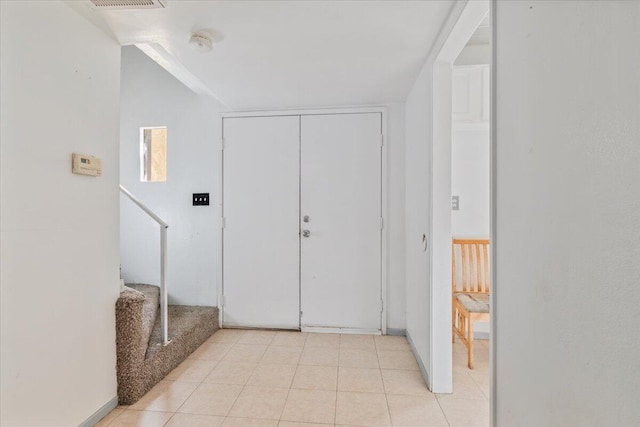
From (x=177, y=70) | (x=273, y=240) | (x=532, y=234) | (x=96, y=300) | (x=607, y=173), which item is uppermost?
(x=177, y=70)

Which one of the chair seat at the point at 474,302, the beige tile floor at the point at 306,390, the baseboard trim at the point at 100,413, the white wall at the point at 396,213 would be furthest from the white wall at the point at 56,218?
the chair seat at the point at 474,302

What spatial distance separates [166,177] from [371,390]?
265cm

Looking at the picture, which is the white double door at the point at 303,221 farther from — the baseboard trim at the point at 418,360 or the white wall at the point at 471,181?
the white wall at the point at 471,181

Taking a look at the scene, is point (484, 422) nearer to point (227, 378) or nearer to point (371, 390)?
point (371, 390)

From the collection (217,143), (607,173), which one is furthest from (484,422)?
(217,143)

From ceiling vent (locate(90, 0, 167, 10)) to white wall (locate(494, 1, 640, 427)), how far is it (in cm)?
150

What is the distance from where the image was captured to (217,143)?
3.16m

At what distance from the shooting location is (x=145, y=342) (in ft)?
6.88

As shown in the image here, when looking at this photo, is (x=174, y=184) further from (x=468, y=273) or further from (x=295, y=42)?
(x=468, y=273)

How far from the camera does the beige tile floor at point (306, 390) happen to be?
1783 mm

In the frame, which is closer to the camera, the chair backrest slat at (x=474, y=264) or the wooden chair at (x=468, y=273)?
the wooden chair at (x=468, y=273)

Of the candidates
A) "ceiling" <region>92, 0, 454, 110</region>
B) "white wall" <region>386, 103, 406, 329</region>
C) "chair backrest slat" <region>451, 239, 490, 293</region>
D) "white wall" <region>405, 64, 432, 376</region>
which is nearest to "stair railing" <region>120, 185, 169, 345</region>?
"ceiling" <region>92, 0, 454, 110</region>

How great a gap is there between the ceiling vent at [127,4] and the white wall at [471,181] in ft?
7.88

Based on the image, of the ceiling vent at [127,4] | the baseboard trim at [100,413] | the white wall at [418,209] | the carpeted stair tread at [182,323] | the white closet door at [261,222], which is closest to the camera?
the ceiling vent at [127,4]
